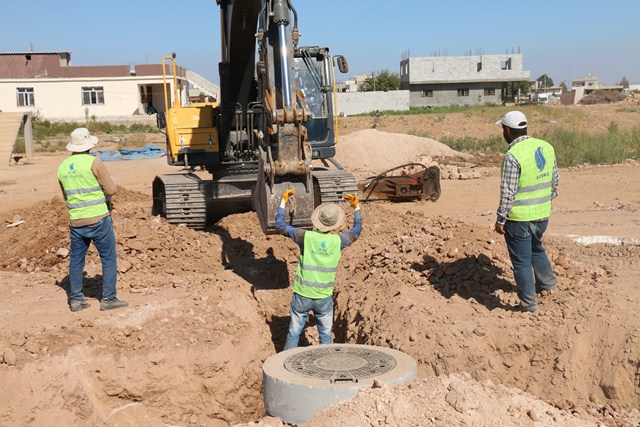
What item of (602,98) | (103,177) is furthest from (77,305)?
(602,98)

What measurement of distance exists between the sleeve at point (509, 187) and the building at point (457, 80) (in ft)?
187

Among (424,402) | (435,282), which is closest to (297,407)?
(424,402)

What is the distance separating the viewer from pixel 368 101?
50938mm

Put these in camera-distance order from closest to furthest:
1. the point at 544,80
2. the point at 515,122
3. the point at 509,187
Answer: the point at 509,187 < the point at 515,122 < the point at 544,80

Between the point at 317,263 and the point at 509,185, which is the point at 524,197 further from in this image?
the point at 317,263

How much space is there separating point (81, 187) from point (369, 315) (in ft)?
10.5

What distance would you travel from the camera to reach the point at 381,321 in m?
6.77

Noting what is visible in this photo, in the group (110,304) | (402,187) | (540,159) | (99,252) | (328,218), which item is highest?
(540,159)

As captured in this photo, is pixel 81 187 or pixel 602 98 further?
pixel 602 98

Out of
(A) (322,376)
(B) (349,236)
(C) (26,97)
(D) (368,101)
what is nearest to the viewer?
(A) (322,376)

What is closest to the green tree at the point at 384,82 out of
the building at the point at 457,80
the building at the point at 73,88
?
the building at the point at 457,80

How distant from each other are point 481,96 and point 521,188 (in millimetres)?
58346

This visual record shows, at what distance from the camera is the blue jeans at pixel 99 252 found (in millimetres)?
7289

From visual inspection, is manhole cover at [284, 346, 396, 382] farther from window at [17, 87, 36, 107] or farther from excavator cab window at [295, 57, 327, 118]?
window at [17, 87, 36, 107]
